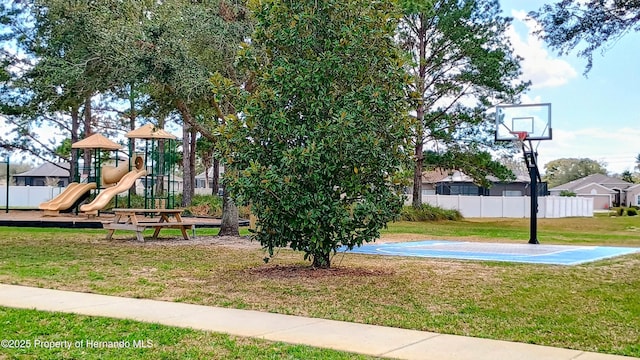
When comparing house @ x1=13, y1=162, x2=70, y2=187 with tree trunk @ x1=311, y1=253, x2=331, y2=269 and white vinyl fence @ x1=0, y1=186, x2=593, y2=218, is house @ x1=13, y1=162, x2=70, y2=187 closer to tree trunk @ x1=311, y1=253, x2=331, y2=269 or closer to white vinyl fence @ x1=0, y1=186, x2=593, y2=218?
white vinyl fence @ x1=0, y1=186, x2=593, y2=218

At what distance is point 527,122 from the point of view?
21.3m

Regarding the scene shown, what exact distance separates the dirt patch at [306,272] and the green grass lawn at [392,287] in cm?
2

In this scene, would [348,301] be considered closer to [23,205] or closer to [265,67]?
[265,67]

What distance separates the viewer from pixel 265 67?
10891 mm

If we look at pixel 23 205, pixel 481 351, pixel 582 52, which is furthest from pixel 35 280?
pixel 23 205

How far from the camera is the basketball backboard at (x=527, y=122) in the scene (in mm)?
20919

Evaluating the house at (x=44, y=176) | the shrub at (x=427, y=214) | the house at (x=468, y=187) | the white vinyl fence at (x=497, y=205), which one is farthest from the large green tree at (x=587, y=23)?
the house at (x=44, y=176)

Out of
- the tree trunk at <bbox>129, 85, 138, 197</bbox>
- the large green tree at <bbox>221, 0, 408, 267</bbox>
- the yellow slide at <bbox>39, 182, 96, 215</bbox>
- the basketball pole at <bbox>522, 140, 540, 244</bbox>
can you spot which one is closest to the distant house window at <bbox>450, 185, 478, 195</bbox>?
the tree trunk at <bbox>129, 85, 138, 197</bbox>

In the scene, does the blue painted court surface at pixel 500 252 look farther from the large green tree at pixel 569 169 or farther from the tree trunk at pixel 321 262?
the large green tree at pixel 569 169

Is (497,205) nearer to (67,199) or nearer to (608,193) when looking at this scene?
(67,199)

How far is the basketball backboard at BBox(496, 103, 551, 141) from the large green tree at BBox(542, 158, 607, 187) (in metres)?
84.4

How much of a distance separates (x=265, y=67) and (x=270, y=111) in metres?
0.84

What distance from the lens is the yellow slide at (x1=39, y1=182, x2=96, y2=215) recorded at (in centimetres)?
2453

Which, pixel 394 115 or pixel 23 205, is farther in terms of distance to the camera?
pixel 23 205
